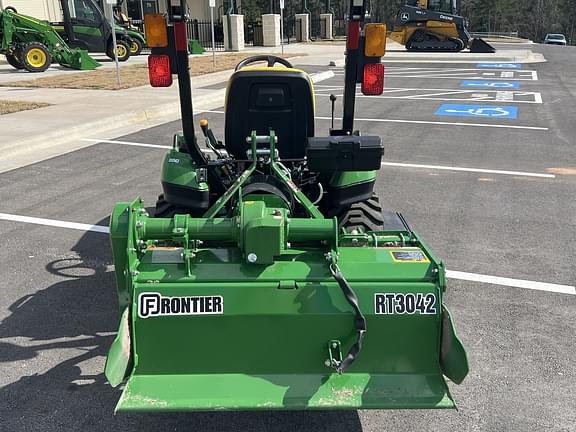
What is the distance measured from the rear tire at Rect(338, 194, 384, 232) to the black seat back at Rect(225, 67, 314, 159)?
1.96 feet

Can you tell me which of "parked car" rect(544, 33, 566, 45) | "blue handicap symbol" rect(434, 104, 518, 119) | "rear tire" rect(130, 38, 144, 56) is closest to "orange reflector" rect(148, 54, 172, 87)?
"blue handicap symbol" rect(434, 104, 518, 119)

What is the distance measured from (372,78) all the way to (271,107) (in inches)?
28.7

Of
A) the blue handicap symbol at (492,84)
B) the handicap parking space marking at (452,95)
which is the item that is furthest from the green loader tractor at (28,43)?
the blue handicap symbol at (492,84)

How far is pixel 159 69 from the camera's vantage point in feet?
12.1

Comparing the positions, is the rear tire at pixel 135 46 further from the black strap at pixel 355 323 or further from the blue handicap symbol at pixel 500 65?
the black strap at pixel 355 323

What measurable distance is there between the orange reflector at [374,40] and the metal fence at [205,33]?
27982mm

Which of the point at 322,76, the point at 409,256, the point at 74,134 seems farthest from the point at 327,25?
the point at 409,256

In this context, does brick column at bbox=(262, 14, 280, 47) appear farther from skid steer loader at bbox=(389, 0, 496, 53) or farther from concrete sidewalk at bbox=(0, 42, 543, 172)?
concrete sidewalk at bbox=(0, 42, 543, 172)

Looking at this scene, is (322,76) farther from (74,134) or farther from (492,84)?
(74,134)

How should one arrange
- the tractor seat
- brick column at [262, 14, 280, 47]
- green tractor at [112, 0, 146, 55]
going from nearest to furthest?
the tractor seat → green tractor at [112, 0, 146, 55] → brick column at [262, 14, 280, 47]

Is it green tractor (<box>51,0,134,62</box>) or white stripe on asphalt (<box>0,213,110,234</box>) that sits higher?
green tractor (<box>51,0,134,62</box>)

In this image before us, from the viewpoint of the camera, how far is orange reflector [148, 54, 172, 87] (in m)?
3.66

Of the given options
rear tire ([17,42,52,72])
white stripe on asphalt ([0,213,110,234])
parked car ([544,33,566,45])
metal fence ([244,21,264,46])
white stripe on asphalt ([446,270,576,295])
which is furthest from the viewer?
parked car ([544,33,566,45])

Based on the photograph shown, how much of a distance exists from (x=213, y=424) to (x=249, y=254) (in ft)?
3.04
